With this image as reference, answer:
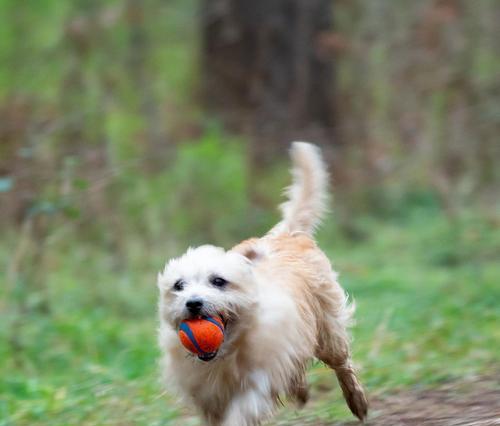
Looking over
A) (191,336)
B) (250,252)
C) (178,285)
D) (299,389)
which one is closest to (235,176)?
(299,389)

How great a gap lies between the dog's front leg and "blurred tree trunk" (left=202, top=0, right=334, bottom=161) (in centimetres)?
832

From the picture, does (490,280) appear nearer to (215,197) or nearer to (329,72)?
(215,197)

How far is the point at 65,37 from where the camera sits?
1122 cm

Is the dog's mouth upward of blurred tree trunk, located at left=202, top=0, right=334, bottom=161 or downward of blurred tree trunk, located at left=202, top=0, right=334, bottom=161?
downward

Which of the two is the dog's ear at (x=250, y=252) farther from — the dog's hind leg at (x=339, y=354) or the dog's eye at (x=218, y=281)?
the dog's hind leg at (x=339, y=354)

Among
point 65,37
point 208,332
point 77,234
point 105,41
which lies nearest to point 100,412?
point 208,332

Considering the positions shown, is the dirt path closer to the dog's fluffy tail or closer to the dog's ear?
the dog's ear

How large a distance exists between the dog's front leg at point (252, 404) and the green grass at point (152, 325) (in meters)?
1.11

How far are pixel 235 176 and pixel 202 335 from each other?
7268mm

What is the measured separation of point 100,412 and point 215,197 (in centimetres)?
577

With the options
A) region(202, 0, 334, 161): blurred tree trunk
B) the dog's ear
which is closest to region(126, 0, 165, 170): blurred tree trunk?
region(202, 0, 334, 161): blurred tree trunk

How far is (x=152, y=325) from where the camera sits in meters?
8.59

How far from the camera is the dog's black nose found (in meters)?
4.52

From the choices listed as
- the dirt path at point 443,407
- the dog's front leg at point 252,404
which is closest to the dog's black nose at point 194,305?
the dog's front leg at point 252,404
